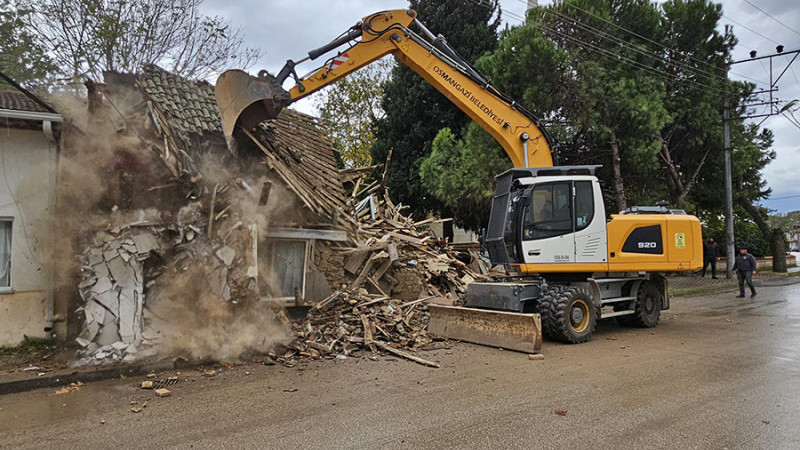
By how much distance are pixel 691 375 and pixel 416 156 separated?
1772 centimetres

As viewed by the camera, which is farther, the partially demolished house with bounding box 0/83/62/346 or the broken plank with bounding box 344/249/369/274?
the broken plank with bounding box 344/249/369/274

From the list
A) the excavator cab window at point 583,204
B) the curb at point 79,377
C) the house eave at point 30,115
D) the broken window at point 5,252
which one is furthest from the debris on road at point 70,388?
the excavator cab window at point 583,204

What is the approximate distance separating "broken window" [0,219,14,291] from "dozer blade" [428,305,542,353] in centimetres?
696

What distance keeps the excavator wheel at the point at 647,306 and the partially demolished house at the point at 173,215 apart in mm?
6457

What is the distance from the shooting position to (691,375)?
653cm

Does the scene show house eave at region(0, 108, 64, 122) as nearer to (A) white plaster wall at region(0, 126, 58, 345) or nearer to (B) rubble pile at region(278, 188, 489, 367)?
(A) white plaster wall at region(0, 126, 58, 345)

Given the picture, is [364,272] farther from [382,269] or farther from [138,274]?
[138,274]

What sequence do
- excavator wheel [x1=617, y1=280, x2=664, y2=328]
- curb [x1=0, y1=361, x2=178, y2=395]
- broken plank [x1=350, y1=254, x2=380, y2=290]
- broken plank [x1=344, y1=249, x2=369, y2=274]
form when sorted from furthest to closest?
1. broken plank [x1=344, y1=249, x2=369, y2=274]
2. broken plank [x1=350, y1=254, x2=380, y2=290]
3. excavator wheel [x1=617, y1=280, x2=664, y2=328]
4. curb [x1=0, y1=361, x2=178, y2=395]

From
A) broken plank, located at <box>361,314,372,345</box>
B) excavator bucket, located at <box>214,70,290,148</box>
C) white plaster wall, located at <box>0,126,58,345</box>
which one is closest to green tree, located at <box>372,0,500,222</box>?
broken plank, located at <box>361,314,372,345</box>

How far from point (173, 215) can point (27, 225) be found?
2449 millimetres

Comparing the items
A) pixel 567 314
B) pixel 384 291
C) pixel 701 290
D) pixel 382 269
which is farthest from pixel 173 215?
pixel 701 290

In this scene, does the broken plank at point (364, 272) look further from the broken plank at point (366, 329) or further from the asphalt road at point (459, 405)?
the asphalt road at point (459, 405)

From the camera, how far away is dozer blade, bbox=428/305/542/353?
7.89 metres

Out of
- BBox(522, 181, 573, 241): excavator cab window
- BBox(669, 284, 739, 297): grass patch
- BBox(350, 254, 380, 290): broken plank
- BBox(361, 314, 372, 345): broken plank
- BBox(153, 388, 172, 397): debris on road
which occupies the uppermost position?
BBox(522, 181, 573, 241): excavator cab window
